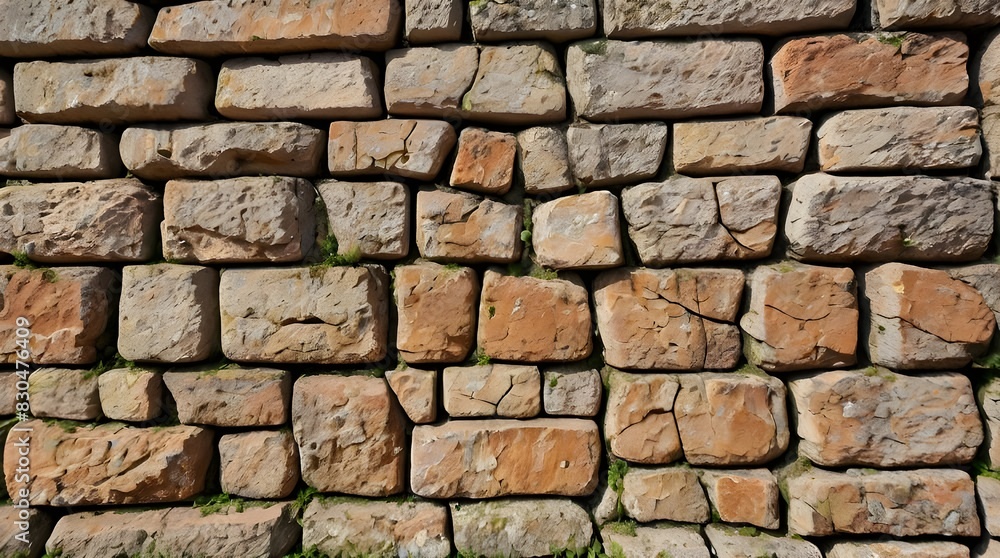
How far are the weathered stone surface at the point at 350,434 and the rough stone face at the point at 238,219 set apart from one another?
0.64 meters

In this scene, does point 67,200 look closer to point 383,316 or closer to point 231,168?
point 231,168

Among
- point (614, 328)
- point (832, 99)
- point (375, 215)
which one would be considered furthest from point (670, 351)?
point (375, 215)

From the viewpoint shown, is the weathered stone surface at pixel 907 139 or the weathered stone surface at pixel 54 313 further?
the weathered stone surface at pixel 54 313

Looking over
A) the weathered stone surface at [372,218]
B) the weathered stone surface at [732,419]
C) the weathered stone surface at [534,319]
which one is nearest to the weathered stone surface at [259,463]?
the weathered stone surface at [372,218]

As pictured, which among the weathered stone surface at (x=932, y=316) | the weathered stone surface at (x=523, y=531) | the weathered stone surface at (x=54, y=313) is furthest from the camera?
the weathered stone surface at (x=54, y=313)

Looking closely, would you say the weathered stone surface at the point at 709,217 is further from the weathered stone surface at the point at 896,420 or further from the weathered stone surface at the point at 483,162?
the weathered stone surface at the point at 896,420

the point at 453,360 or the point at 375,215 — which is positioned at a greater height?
the point at 375,215

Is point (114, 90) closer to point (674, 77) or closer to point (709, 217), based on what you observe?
point (674, 77)

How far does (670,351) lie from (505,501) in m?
1.00

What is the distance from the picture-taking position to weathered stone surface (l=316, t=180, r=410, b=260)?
2.19 m

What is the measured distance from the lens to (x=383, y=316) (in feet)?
7.27

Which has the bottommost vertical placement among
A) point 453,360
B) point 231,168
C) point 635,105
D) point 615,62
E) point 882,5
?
point 453,360

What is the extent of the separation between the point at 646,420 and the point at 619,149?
121cm

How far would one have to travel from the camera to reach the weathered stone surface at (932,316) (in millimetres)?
2020
